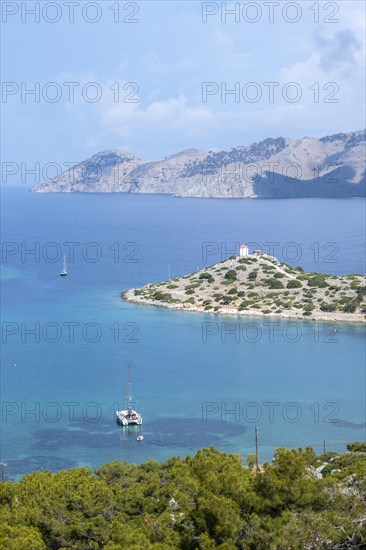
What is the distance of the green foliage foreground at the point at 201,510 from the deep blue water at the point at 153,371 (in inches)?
457

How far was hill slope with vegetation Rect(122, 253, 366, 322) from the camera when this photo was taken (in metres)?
57.9

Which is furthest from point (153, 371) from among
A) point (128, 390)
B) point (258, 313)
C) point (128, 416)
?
point (258, 313)

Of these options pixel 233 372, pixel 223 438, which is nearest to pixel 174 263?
pixel 233 372

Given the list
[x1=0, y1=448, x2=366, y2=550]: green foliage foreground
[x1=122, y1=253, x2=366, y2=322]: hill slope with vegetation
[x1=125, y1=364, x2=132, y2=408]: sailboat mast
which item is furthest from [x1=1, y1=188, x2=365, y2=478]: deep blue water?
[x1=0, y1=448, x2=366, y2=550]: green foliage foreground

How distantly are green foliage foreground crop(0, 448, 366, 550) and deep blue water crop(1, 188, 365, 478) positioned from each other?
1162cm

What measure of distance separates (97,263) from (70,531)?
7136 centimetres

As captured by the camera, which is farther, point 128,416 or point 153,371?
point 153,371

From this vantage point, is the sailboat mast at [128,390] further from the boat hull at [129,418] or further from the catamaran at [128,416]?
the boat hull at [129,418]

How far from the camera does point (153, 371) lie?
137ft

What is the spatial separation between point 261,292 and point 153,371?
22.5 metres

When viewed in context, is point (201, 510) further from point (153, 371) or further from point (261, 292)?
point (261, 292)

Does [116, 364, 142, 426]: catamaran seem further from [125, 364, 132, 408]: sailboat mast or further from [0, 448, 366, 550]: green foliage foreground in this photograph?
[0, 448, 366, 550]: green foliage foreground

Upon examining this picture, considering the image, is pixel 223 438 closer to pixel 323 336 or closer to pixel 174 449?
pixel 174 449

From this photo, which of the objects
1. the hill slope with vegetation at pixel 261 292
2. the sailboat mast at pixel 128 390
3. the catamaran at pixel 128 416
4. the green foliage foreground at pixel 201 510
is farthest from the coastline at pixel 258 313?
the green foliage foreground at pixel 201 510
